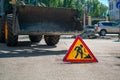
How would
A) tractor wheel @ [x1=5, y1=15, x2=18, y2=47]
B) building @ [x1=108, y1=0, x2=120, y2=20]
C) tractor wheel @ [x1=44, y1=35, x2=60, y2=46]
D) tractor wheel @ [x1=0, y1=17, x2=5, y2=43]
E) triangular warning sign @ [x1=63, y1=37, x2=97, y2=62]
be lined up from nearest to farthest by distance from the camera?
triangular warning sign @ [x1=63, y1=37, x2=97, y2=62] < tractor wheel @ [x1=5, y1=15, x2=18, y2=47] < tractor wheel @ [x1=44, y1=35, x2=60, y2=46] < tractor wheel @ [x1=0, y1=17, x2=5, y2=43] < building @ [x1=108, y1=0, x2=120, y2=20]

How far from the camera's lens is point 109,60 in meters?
13.0

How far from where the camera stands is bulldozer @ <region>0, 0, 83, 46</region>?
16.9m

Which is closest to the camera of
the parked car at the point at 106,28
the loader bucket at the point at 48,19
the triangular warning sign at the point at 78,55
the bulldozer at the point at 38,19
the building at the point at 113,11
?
the triangular warning sign at the point at 78,55

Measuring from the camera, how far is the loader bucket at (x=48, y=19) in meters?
17.4

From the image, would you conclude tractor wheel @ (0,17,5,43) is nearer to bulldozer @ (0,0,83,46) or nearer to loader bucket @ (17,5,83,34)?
bulldozer @ (0,0,83,46)

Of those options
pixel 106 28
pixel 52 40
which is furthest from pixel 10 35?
pixel 106 28

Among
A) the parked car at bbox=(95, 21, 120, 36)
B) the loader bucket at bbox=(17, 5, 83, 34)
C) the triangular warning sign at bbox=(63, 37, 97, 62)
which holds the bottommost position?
the parked car at bbox=(95, 21, 120, 36)

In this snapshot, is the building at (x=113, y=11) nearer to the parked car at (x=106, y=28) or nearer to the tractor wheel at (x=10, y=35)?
the parked car at (x=106, y=28)

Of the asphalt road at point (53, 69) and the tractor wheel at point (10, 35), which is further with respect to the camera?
the tractor wheel at point (10, 35)

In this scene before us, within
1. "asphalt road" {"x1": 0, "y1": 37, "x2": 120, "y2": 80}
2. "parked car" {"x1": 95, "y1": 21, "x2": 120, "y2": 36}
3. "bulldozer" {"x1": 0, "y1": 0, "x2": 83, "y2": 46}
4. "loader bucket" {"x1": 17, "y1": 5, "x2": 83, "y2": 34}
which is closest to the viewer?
"asphalt road" {"x1": 0, "y1": 37, "x2": 120, "y2": 80}

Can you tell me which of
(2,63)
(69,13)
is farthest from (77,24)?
(2,63)

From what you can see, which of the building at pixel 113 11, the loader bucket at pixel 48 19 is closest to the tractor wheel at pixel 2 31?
the loader bucket at pixel 48 19

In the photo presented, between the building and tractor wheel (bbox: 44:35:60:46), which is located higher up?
the building

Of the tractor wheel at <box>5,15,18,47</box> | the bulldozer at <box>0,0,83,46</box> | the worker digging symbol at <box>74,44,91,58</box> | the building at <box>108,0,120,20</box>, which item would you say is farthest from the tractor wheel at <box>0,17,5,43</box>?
the building at <box>108,0,120,20</box>
